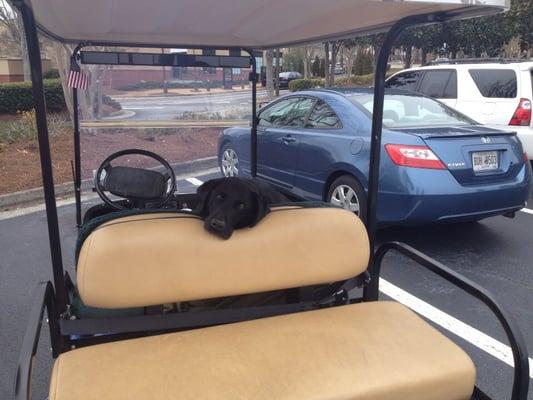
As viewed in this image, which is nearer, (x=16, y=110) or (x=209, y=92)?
(x=209, y=92)

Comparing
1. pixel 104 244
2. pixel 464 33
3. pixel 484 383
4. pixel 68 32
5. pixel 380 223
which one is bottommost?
pixel 484 383

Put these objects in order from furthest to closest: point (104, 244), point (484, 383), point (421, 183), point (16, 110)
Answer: point (16, 110) → point (421, 183) → point (484, 383) → point (104, 244)

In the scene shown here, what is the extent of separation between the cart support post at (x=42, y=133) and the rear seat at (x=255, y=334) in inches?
7.2

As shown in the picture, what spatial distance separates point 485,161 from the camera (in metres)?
4.30

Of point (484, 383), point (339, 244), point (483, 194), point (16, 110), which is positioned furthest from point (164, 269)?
point (16, 110)

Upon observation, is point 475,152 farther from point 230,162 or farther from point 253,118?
point 230,162

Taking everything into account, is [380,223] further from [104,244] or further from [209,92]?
[104,244]

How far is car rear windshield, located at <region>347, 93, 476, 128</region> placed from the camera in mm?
4777

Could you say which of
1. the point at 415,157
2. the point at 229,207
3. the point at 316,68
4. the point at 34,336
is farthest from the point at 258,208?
the point at 316,68

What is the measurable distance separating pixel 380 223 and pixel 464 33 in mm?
13267

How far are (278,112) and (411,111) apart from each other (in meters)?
1.50

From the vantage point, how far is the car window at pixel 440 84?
24.1 feet

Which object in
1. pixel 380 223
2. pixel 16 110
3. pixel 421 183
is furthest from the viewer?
pixel 16 110

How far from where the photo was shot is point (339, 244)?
219cm
